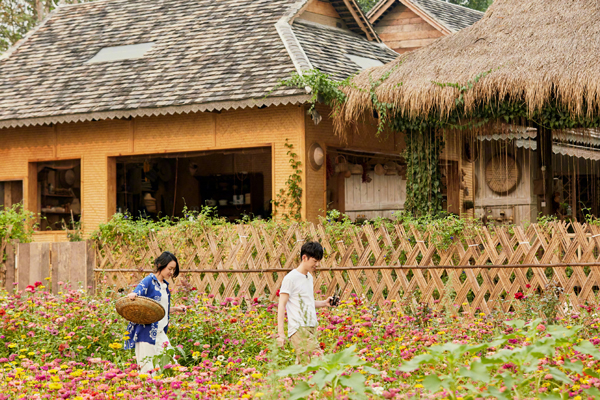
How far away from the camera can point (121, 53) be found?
1445 cm

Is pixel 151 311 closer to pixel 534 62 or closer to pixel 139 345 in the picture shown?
pixel 139 345

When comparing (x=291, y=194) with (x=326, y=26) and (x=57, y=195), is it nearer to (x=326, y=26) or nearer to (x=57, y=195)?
(x=326, y=26)

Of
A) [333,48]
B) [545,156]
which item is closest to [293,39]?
[333,48]

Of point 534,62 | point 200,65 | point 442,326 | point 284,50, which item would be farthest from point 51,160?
point 442,326

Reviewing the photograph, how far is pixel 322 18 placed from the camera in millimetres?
14719

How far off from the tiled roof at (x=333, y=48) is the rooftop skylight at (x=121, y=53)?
281cm

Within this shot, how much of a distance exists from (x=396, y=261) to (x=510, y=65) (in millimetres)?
3476

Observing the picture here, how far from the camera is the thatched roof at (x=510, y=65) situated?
31.9 feet

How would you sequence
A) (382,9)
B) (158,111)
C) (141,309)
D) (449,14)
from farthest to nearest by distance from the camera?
1. (449,14)
2. (382,9)
3. (158,111)
4. (141,309)

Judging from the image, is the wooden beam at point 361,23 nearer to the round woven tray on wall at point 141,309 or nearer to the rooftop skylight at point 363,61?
the rooftop skylight at point 363,61

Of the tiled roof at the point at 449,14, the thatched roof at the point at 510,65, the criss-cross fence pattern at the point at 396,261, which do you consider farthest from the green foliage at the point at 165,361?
the tiled roof at the point at 449,14

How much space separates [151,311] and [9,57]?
37.9 feet

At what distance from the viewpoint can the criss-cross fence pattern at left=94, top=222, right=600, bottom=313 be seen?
302 inches

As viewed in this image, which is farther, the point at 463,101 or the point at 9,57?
the point at 9,57
